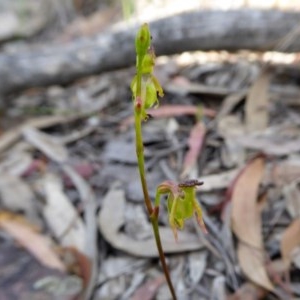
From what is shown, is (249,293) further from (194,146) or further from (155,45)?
(155,45)

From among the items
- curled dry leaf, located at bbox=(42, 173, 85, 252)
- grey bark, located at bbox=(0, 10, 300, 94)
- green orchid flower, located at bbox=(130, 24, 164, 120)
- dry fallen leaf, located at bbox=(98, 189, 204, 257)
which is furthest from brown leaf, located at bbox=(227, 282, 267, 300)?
grey bark, located at bbox=(0, 10, 300, 94)


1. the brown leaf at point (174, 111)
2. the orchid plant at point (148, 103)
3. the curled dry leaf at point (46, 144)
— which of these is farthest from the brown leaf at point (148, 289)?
the brown leaf at point (174, 111)

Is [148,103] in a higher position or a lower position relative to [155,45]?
higher

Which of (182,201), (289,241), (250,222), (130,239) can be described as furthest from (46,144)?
(182,201)

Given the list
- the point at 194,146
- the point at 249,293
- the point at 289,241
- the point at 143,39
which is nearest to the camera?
the point at 143,39

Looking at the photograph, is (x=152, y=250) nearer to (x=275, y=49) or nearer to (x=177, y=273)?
(x=177, y=273)

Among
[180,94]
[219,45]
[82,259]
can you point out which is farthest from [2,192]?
[219,45]
